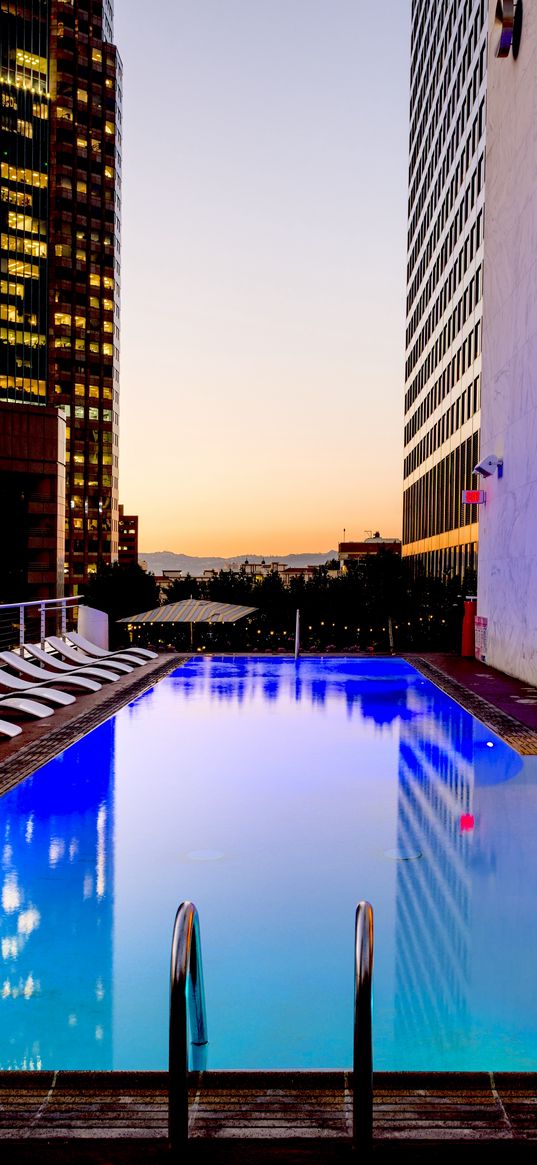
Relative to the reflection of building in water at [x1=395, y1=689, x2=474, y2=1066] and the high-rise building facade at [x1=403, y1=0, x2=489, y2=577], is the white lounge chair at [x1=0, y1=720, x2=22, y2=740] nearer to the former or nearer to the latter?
the reflection of building in water at [x1=395, y1=689, x2=474, y2=1066]

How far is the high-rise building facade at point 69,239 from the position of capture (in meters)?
98.2

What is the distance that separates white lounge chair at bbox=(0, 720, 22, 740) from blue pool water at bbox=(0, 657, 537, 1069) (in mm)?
875

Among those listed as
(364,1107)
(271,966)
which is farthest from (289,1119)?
(271,966)

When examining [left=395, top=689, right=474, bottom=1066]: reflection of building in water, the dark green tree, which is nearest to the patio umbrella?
[left=395, top=689, right=474, bottom=1066]: reflection of building in water

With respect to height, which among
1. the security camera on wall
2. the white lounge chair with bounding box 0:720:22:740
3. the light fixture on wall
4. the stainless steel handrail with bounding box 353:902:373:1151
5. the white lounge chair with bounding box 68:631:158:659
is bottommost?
the white lounge chair with bounding box 0:720:22:740

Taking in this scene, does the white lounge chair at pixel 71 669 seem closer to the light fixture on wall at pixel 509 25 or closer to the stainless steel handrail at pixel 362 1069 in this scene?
the stainless steel handrail at pixel 362 1069

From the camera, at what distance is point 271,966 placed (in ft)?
14.3

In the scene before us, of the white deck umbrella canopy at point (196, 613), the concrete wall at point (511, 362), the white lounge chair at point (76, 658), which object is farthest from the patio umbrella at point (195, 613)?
the concrete wall at point (511, 362)

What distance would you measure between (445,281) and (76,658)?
36.9 m

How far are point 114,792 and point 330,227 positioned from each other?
327 feet

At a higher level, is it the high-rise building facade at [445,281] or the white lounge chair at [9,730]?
the high-rise building facade at [445,281]

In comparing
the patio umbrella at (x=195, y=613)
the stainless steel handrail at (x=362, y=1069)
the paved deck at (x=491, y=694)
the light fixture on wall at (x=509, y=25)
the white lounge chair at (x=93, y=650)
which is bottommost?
the paved deck at (x=491, y=694)

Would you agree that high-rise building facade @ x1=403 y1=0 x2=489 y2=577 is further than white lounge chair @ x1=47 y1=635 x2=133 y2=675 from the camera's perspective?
Yes

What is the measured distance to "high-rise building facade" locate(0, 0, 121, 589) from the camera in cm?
9825
